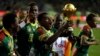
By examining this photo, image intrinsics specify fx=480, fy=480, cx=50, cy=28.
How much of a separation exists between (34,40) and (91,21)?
6.87ft

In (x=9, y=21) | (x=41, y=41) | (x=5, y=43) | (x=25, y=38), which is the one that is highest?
(x=25, y=38)

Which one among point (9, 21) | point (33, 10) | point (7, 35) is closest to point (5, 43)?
point (7, 35)

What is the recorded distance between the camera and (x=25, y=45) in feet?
35.3

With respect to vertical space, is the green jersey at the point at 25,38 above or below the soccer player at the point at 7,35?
above

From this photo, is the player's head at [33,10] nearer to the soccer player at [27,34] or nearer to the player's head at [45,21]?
the soccer player at [27,34]

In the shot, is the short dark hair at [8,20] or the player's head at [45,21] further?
the player's head at [45,21]

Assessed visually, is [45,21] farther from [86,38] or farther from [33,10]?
[86,38]

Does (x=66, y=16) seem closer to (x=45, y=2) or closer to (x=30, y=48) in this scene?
(x=30, y=48)

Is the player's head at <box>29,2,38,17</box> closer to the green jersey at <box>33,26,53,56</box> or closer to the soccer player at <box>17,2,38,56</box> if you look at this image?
the soccer player at <box>17,2,38,56</box>

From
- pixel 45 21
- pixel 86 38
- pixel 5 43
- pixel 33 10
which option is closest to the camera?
pixel 5 43

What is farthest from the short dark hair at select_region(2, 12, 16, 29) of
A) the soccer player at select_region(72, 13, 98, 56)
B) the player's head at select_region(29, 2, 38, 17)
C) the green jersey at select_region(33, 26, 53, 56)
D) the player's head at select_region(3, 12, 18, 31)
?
the soccer player at select_region(72, 13, 98, 56)

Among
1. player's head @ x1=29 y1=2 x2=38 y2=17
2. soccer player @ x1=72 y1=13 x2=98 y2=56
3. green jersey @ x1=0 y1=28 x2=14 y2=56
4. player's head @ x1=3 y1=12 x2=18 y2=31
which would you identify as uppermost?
player's head @ x1=29 y1=2 x2=38 y2=17

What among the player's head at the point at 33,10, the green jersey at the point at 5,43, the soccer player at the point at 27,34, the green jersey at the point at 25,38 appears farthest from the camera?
the green jersey at the point at 25,38

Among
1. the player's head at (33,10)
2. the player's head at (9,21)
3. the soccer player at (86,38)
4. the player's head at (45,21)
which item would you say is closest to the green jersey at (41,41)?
the player's head at (45,21)
